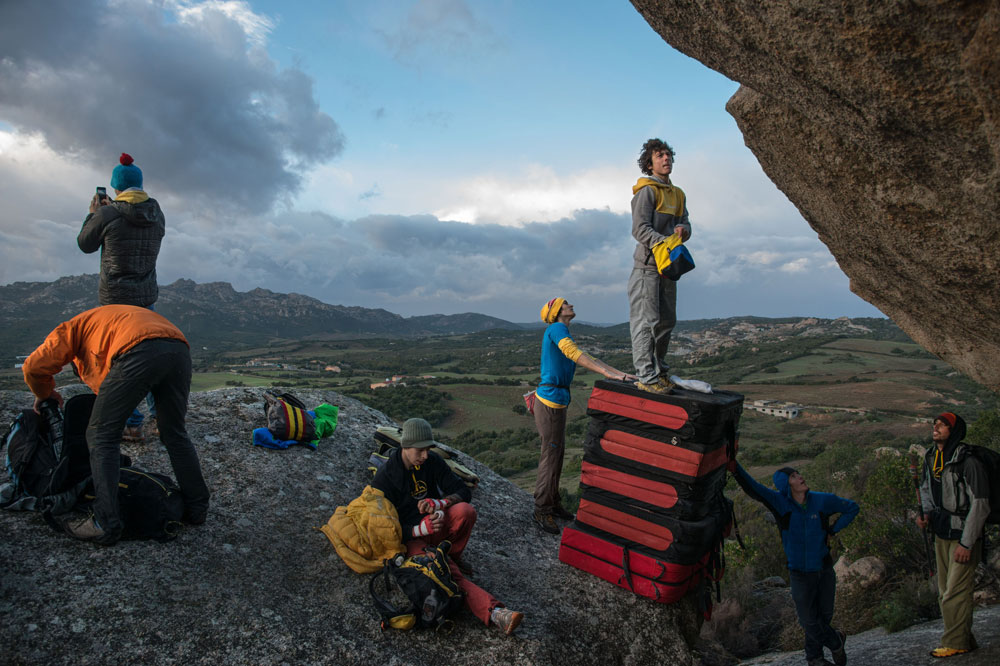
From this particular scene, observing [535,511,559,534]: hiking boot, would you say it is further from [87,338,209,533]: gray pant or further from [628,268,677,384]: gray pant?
[87,338,209,533]: gray pant

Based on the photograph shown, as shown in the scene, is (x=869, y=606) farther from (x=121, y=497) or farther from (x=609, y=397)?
(x=121, y=497)

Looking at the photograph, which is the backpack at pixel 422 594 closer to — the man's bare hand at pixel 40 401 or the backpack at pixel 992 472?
the man's bare hand at pixel 40 401

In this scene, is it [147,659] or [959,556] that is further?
[959,556]

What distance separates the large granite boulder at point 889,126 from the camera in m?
2.89

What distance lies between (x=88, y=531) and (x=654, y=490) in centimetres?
481

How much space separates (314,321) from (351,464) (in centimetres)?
17326

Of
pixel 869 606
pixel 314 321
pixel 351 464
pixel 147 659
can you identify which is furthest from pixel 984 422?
pixel 314 321

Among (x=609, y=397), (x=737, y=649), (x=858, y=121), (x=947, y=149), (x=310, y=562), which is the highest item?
(x=858, y=121)

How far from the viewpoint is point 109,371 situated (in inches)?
161

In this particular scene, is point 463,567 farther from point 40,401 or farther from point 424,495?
point 40,401

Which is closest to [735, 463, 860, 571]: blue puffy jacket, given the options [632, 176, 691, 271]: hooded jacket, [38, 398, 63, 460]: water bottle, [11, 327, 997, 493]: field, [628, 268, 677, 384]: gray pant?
[628, 268, 677, 384]: gray pant

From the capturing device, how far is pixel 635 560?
15.8 feet

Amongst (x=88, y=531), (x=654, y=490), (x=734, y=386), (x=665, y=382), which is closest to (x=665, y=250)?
(x=665, y=382)

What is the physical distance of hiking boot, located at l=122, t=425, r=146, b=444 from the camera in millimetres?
5895
